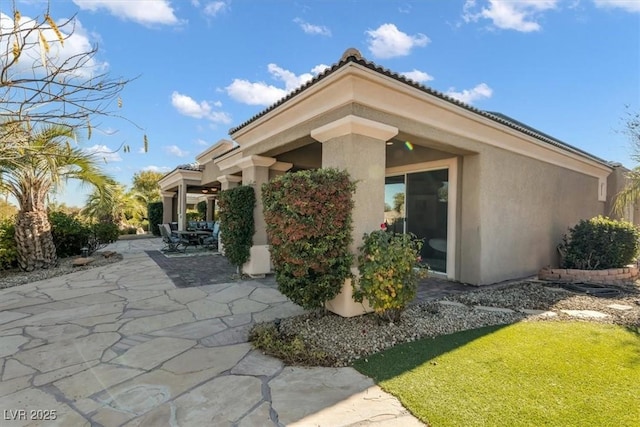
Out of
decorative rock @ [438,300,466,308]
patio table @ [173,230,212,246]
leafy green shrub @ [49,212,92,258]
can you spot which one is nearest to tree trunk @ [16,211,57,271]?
leafy green shrub @ [49,212,92,258]

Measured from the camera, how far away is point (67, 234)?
11906 mm

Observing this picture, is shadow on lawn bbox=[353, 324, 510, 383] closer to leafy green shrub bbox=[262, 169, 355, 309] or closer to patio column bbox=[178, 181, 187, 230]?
leafy green shrub bbox=[262, 169, 355, 309]

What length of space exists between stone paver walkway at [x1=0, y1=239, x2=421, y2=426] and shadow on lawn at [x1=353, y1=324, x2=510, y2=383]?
0.22m

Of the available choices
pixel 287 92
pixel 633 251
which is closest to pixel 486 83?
pixel 633 251

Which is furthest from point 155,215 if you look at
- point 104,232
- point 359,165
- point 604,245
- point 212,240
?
point 604,245

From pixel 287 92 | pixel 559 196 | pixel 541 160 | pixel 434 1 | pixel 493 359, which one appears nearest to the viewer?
pixel 493 359

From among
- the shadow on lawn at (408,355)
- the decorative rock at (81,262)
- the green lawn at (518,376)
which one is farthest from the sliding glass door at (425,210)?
the decorative rock at (81,262)

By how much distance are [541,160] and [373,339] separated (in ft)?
27.3

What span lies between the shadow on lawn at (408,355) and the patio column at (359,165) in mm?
1321

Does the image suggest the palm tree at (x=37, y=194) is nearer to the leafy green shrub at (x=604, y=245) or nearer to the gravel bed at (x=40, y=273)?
the gravel bed at (x=40, y=273)

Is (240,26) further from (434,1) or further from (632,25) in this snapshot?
(632,25)

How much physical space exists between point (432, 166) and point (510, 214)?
244cm

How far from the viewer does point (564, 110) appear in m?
11.9

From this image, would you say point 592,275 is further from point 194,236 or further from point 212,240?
point 194,236
